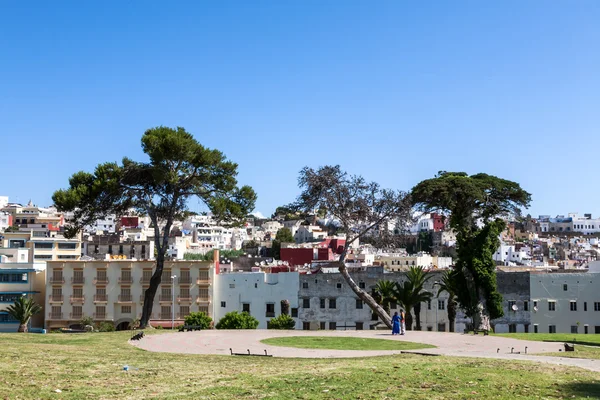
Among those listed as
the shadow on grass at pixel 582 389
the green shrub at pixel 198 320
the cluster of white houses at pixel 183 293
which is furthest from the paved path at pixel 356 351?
the cluster of white houses at pixel 183 293

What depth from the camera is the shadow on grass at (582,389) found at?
14297 millimetres

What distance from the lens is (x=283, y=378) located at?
16.1 meters

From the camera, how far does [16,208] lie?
154 m

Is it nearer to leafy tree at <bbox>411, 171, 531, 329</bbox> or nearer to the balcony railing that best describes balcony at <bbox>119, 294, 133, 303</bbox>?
the balcony railing

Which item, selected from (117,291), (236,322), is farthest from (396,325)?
(117,291)

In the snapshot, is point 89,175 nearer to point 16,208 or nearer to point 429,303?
point 429,303

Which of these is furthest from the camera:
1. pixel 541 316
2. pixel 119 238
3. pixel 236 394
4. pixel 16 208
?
pixel 16 208

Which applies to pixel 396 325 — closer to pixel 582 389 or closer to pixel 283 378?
pixel 283 378

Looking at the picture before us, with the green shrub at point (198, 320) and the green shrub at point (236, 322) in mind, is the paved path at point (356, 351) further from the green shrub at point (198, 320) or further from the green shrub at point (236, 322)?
the green shrub at point (198, 320)

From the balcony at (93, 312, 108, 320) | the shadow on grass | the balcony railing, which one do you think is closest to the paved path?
the shadow on grass

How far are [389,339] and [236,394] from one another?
13797 millimetres

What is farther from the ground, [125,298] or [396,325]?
[125,298]

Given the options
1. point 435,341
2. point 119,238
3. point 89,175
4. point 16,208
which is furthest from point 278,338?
point 16,208

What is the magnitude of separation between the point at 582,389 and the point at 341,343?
1164cm
